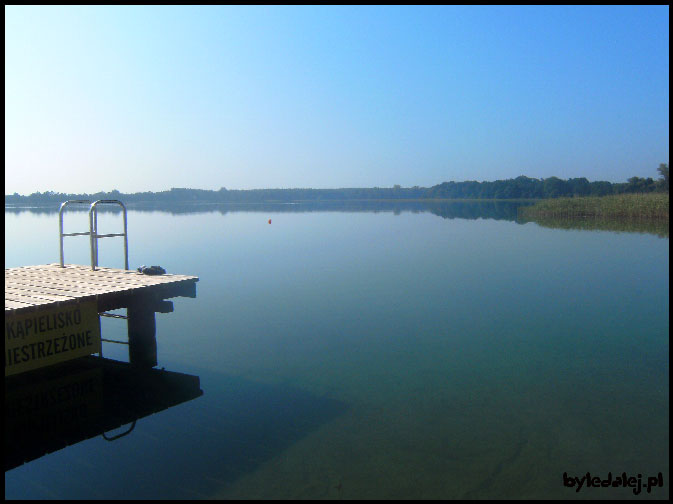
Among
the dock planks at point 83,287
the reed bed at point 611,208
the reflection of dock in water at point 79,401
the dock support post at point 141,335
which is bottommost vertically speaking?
the reflection of dock in water at point 79,401

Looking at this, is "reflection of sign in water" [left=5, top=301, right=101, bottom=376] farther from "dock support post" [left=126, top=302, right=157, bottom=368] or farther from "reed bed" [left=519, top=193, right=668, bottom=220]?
"reed bed" [left=519, top=193, right=668, bottom=220]

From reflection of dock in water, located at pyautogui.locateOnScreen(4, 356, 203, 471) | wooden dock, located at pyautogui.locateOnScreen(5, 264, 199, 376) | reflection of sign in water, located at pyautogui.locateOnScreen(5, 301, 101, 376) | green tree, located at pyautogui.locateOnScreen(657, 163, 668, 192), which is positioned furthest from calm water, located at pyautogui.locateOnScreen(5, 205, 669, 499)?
green tree, located at pyautogui.locateOnScreen(657, 163, 668, 192)

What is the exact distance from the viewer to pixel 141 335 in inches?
255

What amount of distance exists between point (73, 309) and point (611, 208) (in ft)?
106

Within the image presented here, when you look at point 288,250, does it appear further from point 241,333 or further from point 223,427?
point 223,427

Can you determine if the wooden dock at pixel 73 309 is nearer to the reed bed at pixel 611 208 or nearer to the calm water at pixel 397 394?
the calm water at pixel 397 394

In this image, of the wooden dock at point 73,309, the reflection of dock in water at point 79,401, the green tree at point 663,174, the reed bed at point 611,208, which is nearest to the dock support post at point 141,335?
the wooden dock at point 73,309

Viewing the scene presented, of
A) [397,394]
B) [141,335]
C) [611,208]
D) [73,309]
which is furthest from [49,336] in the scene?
[611,208]

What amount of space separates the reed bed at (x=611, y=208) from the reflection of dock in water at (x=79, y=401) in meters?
28.7

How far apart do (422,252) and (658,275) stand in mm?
6830

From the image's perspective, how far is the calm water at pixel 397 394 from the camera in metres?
3.94

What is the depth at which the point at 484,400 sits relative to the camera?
5.28 meters

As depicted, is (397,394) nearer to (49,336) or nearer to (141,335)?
(141,335)

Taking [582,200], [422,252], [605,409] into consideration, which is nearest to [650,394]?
[605,409]
